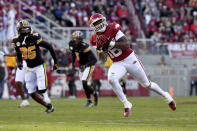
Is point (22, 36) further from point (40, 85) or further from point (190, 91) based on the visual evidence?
point (190, 91)

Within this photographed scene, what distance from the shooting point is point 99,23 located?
414 inches

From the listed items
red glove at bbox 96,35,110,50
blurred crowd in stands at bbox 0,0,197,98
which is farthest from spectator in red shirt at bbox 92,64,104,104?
red glove at bbox 96,35,110,50

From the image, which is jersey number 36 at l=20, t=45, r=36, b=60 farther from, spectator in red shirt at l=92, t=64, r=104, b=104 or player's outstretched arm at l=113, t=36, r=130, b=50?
spectator in red shirt at l=92, t=64, r=104, b=104

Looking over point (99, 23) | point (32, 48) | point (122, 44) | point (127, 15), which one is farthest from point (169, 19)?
point (122, 44)

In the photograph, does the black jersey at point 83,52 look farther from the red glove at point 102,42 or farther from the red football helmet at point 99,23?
the red glove at point 102,42

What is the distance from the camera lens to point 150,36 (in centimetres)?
2672

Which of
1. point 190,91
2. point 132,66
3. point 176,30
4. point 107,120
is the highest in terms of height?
point 132,66

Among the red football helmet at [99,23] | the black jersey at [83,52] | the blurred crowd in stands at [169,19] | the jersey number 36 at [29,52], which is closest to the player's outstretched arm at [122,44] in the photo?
the red football helmet at [99,23]

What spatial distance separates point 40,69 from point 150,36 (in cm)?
1501

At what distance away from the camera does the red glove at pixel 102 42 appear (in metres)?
10.2

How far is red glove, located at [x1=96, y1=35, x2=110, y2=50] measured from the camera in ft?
33.5

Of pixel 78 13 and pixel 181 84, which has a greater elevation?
pixel 78 13

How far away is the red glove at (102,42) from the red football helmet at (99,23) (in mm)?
213

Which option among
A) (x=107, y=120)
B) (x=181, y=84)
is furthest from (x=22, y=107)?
(x=181, y=84)
